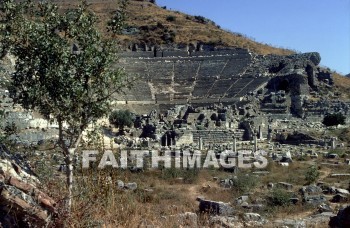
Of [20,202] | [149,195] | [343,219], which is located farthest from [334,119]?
[20,202]

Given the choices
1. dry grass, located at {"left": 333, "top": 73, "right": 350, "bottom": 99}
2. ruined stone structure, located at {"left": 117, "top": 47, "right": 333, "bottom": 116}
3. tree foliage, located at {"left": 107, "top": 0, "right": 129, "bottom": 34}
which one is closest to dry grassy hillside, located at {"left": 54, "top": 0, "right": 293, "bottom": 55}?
ruined stone structure, located at {"left": 117, "top": 47, "right": 333, "bottom": 116}

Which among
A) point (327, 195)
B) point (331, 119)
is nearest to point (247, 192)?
point (327, 195)

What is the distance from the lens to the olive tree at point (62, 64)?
8711mm

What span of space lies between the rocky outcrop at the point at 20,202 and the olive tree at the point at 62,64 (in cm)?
175

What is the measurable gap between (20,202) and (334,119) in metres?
40.0

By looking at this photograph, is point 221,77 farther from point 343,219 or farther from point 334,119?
point 343,219

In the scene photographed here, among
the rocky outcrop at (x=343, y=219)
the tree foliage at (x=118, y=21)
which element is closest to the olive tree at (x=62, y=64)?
the tree foliage at (x=118, y=21)

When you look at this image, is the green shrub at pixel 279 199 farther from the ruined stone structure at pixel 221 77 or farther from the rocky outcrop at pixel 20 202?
the ruined stone structure at pixel 221 77

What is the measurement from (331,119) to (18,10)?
3744 cm

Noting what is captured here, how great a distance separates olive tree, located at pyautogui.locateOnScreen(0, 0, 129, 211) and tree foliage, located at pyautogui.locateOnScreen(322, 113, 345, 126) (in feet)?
118

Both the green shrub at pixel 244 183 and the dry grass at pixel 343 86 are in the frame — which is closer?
the green shrub at pixel 244 183

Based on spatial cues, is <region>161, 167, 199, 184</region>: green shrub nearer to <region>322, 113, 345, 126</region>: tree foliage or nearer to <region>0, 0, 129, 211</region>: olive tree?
<region>0, 0, 129, 211</region>: olive tree

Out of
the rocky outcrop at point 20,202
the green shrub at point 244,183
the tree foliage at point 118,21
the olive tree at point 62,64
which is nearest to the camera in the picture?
the rocky outcrop at point 20,202

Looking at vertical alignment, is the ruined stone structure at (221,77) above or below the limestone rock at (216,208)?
above
